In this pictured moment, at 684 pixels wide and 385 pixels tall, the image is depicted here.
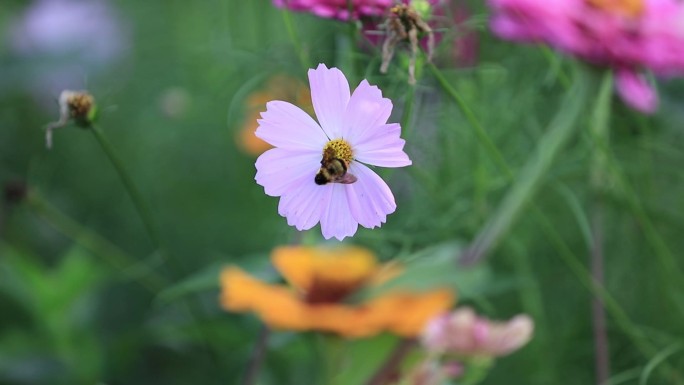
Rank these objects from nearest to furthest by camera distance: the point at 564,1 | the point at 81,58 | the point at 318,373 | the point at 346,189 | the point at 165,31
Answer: the point at 346,189, the point at 564,1, the point at 318,373, the point at 81,58, the point at 165,31

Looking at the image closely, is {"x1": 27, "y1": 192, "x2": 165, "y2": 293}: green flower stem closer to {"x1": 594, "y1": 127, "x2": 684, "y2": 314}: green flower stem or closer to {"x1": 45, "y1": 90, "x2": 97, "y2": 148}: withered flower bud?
{"x1": 45, "y1": 90, "x2": 97, "y2": 148}: withered flower bud

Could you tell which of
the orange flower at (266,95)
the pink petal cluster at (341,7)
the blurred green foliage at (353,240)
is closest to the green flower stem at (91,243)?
the blurred green foliage at (353,240)

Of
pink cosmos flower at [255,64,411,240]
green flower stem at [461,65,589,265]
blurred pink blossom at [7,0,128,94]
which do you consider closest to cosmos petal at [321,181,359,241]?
pink cosmos flower at [255,64,411,240]

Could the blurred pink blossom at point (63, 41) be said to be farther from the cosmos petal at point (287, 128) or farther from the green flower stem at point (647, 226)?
the cosmos petal at point (287, 128)

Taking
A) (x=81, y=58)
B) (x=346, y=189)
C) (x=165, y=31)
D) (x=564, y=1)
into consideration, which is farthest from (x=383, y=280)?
(x=165, y=31)

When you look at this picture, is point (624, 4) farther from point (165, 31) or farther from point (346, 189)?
point (165, 31)

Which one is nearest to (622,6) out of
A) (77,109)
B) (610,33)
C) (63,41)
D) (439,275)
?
(610,33)
